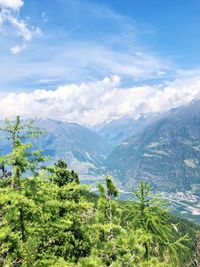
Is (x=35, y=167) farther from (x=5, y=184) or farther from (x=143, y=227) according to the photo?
(x=143, y=227)

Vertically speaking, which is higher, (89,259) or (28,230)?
(28,230)

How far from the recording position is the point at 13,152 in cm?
1980

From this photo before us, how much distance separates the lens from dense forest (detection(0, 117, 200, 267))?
19.5m

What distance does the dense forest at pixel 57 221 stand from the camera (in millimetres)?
19453

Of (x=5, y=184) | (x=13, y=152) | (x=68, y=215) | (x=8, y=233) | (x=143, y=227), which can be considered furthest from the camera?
(x=68, y=215)

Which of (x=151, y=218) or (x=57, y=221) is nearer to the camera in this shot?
(x=57, y=221)

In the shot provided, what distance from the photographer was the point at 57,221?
23359 millimetres

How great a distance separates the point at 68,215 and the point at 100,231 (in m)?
2.41

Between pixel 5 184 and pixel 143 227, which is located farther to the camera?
pixel 143 227

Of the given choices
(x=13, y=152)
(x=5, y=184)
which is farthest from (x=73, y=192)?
(x=13, y=152)

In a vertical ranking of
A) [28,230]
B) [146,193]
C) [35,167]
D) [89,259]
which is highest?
[35,167]

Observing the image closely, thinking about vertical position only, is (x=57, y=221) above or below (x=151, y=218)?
above

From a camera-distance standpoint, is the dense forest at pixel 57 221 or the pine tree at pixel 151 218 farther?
the pine tree at pixel 151 218

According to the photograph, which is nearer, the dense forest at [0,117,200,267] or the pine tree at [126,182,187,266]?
the dense forest at [0,117,200,267]
